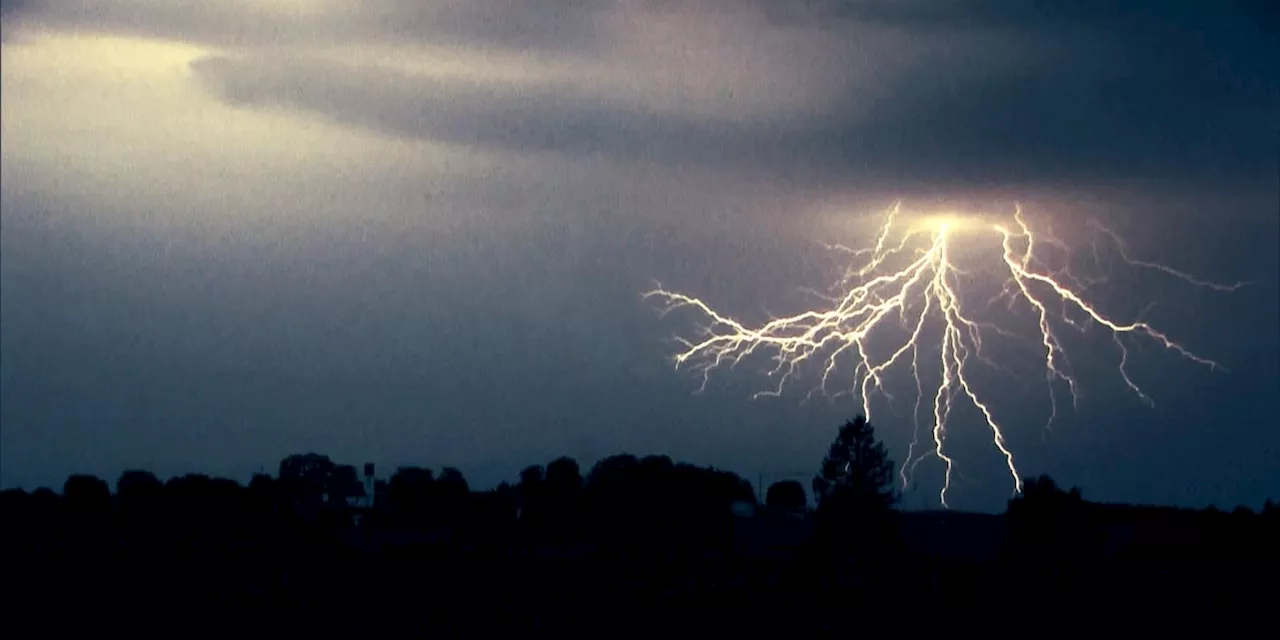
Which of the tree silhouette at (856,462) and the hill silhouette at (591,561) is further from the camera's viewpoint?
the tree silhouette at (856,462)

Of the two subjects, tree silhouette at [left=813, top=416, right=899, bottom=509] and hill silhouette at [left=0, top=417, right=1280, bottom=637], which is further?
tree silhouette at [left=813, top=416, right=899, bottom=509]

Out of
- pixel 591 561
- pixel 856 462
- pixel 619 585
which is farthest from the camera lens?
pixel 856 462

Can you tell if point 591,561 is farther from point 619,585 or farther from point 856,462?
point 856,462

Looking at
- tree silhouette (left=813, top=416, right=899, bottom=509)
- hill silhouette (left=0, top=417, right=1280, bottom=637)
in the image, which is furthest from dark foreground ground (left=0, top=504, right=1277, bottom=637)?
tree silhouette (left=813, top=416, right=899, bottom=509)

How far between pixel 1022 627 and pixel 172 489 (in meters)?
54.0

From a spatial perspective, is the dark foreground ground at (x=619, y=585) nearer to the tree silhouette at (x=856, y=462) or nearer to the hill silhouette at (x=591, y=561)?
the hill silhouette at (x=591, y=561)

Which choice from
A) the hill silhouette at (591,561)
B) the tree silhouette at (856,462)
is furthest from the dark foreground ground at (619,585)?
the tree silhouette at (856,462)

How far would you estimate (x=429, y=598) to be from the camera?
4722 centimetres

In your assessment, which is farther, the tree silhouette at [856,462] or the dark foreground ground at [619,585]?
the tree silhouette at [856,462]

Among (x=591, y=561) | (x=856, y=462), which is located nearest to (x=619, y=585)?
(x=591, y=561)

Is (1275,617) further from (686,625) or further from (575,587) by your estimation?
(575,587)

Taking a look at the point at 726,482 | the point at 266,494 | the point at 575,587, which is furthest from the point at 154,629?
the point at 726,482

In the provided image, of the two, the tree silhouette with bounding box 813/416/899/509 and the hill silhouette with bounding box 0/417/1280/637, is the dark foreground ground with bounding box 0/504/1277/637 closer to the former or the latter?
the hill silhouette with bounding box 0/417/1280/637

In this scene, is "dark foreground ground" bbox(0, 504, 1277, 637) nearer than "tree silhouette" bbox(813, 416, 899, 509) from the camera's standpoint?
Yes
